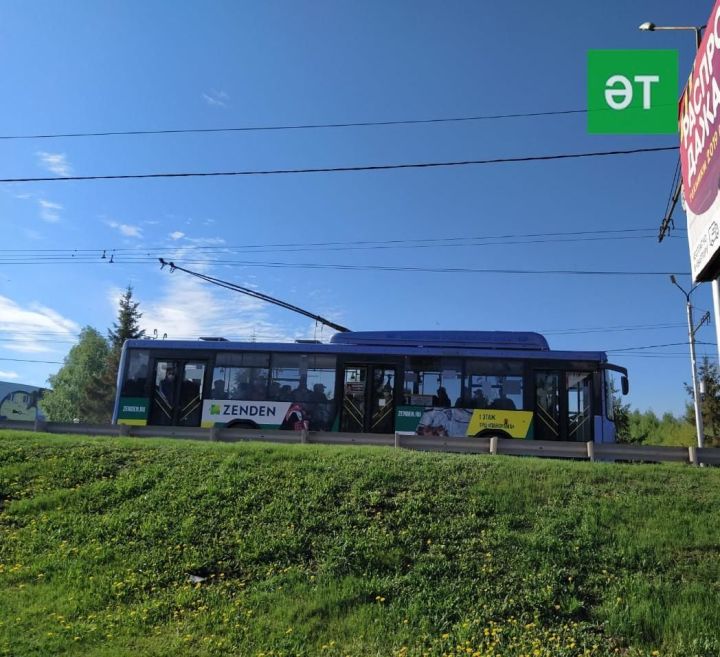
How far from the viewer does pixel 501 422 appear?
58.6 ft

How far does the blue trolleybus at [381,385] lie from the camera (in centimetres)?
1762

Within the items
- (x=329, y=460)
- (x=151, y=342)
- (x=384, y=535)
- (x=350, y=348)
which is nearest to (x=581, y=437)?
(x=350, y=348)

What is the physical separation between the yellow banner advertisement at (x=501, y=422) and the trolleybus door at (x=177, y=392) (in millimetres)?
8379

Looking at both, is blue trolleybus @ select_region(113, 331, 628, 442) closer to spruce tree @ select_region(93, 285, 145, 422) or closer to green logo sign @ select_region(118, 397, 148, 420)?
green logo sign @ select_region(118, 397, 148, 420)

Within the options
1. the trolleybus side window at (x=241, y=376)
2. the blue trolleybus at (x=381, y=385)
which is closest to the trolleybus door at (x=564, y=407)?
the blue trolleybus at (x=381, y=385)

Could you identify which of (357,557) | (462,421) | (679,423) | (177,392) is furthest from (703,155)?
(679,423)

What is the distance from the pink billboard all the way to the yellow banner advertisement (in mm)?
12164

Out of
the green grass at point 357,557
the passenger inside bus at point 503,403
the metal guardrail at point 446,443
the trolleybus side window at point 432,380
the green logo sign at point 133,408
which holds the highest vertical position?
the trolleybus side window at point 432,380

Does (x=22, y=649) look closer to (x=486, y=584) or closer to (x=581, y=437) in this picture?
(x=486, y=584)

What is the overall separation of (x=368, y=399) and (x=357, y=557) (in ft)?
35.8

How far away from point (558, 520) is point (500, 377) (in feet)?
32.0

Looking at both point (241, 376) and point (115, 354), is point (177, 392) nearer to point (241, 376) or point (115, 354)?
point (241, 376)

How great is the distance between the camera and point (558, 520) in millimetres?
8555

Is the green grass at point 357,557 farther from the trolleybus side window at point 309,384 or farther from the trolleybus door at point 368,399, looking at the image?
the trolleybus side window at point 309,384
